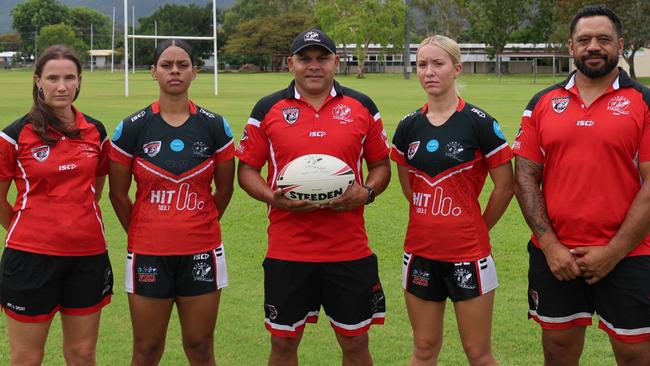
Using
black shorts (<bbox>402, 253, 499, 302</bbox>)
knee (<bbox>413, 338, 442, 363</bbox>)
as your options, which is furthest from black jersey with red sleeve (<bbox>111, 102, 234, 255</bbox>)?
knee (<bbox>413, 338, 442, 363</bbox>)

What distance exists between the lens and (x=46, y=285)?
415 centimetres

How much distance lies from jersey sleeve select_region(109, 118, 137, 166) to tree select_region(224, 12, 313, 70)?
292 ft

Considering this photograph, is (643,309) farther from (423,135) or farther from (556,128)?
(423,135)

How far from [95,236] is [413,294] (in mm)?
1779

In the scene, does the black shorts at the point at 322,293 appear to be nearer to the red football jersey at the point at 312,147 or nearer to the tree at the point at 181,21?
the red football jersey at the point at 312,147

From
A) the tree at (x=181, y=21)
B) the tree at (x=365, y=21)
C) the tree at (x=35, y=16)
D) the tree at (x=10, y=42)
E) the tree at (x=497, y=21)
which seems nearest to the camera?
the tree at (x=497, y=21)

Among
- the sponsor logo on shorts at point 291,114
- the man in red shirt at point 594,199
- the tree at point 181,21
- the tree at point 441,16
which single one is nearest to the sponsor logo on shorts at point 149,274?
the sponsor logo on shorts at point 291,114

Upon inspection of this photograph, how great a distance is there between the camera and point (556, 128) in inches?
161

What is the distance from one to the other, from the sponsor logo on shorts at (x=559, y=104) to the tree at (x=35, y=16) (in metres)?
132

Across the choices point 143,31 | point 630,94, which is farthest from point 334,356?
point 143,31

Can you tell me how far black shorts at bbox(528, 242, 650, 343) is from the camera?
401cm

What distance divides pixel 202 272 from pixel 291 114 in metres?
1.01

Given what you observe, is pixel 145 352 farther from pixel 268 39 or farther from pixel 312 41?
pixel 268 39

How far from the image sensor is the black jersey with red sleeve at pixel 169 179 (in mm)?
4336
